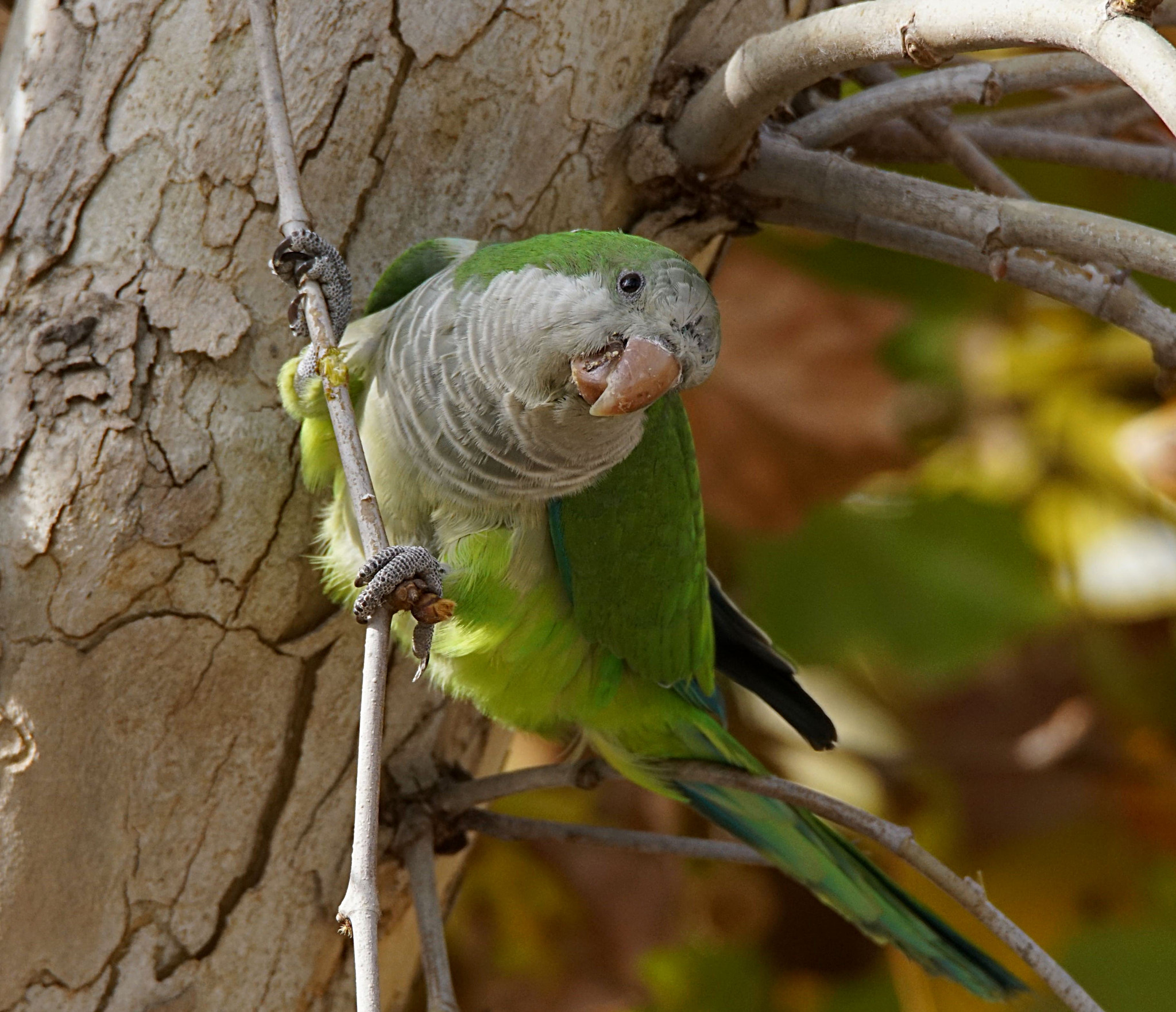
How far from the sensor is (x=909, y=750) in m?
3.19

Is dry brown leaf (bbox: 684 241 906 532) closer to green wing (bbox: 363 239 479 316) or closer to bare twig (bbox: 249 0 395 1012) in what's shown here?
green wing (bbox: 363 239 479 316)

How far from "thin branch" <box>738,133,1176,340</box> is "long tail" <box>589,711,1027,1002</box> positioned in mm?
995

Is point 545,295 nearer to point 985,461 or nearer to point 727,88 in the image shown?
point 727,88

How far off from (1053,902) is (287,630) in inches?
89.3

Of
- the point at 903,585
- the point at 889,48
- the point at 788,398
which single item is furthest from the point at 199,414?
the point at 903,585

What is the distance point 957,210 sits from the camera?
5.04 ft

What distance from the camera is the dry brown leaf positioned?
2.92 meters

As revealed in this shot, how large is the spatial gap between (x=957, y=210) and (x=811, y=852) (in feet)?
4.12

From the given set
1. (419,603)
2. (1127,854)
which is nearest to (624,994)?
(1127,854)

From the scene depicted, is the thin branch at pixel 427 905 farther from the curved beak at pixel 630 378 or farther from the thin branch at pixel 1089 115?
the thin branch at pixel 1089 115

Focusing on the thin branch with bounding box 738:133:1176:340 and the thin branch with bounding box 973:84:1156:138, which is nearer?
the thin branch with bounding box 738:133:1176:340

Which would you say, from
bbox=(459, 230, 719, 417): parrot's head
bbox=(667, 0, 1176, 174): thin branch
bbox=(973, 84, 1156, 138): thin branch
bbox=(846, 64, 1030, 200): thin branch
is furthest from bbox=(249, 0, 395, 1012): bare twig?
Answer: bbox=(973, 84, 1156, 138): thin branch

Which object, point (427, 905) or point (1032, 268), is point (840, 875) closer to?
point (427, 905)

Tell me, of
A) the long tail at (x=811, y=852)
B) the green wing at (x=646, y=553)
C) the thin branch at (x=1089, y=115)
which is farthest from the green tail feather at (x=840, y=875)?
the thin branch at (x=1089, y=115)
